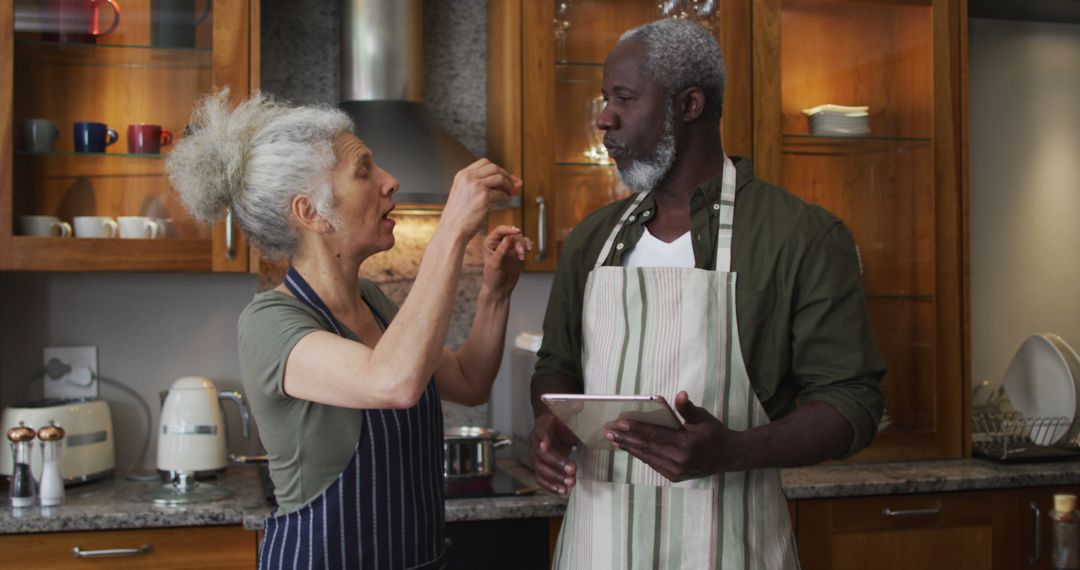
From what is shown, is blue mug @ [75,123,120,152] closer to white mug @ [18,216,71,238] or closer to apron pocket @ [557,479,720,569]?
white mug @ [18,216,71,238]

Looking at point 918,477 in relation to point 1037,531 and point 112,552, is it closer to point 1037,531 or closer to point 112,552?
point 1037,531

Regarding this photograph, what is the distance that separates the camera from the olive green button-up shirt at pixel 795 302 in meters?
1.63

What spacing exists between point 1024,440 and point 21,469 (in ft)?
8.28

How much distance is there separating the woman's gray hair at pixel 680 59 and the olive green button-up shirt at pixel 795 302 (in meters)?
0.16

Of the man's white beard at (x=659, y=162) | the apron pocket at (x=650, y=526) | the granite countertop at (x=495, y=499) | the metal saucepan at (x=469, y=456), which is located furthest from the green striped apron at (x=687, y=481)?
the metal saucepan at (x=469, y=456)

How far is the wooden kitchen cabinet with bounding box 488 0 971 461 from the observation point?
2.79 metres

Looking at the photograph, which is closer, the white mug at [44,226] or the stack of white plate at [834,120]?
the white mug at [44,226]

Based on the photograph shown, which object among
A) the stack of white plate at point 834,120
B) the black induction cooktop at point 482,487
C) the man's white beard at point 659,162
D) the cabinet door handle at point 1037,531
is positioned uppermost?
the stack of white plate at point 834,120

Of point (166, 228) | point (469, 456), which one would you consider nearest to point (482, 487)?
point (469, 456)

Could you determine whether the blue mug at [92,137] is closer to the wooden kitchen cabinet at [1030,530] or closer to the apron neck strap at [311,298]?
the apron neck strap at [311,298]

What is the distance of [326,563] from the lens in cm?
148

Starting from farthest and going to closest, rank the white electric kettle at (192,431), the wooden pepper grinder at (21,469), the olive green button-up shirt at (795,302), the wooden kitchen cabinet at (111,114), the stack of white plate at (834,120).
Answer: the stack of white plate at (834,120) → the white electric kettle at (192,431) → the wooden kitchen cabinet at (111,114) → the wooden pepper grinder at (21,469) → the olive green button-up shirt at (795,302)

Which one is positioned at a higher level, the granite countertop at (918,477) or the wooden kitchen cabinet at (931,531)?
the granite countertop at (918,477)

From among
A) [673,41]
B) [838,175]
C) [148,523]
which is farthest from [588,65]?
[148,523]
